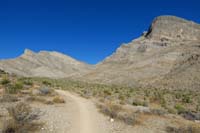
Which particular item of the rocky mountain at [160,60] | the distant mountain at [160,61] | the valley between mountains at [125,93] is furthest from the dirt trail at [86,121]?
the rocky mountain at [160,60]

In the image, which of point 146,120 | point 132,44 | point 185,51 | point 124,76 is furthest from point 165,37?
point 146,120

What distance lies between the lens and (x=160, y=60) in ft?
349

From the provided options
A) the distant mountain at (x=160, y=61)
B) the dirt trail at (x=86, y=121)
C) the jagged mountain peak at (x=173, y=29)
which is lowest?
the dirt trail at (x=86, y=121)

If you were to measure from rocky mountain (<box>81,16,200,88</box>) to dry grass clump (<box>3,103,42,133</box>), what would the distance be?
6297 centimetres

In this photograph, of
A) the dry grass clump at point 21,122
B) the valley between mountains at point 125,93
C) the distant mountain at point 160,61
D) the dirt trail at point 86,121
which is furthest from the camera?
the distant mountain at point 160,61

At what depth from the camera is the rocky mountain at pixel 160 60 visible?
8475 cm

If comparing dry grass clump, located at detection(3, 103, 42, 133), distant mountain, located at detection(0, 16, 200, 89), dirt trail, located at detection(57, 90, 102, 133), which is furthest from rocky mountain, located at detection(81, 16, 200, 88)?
dry grass clump, located at detection(3, 103, 42, 133)

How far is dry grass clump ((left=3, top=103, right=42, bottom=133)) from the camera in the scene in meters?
10.9

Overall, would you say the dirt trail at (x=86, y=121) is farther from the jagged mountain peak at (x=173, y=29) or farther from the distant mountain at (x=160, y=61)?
the jagged mountain peak at (x=173, y=29)

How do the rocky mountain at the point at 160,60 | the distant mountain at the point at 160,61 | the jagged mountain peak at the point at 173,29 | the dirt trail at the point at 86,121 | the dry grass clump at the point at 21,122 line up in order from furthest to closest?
1. the jagged mountain peak at the point at 173,29
2. the rocky mountain at the point at 160,60
3. the distant mountain at the point at 160,61
4. the dirt trail at the point at 86,121
5. the dry grass clump at the point at 21,122

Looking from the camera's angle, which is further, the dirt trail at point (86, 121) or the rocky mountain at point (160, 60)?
the rocky mountain at point (160, 60)

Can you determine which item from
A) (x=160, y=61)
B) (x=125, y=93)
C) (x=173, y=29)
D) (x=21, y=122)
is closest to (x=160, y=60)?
(x=160, y=61)

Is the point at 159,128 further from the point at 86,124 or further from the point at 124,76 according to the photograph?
the point at 124,76

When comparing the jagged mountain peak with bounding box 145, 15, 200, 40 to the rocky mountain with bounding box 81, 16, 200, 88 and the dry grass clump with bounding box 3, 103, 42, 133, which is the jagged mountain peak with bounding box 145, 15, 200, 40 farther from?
the dry grass clump with bounding box 3, 103, 42, 133
